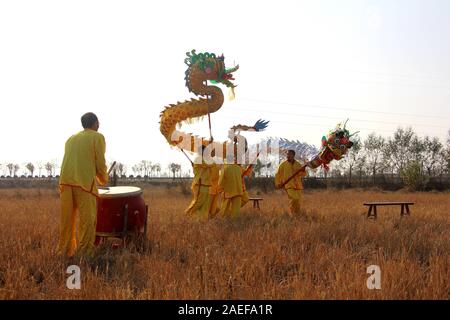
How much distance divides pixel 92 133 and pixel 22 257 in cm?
159

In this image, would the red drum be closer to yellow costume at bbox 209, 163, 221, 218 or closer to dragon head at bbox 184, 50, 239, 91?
yellow costume at bbox 209, 163, 221, 218

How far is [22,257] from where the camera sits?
14.5ft

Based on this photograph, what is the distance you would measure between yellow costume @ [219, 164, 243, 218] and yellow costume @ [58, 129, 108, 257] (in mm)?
4050

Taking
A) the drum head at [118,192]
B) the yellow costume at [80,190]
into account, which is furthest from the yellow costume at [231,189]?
the yellow costume at [80,190]

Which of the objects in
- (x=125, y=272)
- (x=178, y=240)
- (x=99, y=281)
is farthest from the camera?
(x=178, y=240)

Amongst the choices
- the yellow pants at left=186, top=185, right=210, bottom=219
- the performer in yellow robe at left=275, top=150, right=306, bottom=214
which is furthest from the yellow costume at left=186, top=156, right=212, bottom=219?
the performer in yellow robe at left=275, top=150, right=306, bottom=214

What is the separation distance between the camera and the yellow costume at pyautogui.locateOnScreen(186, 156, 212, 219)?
8.96 m

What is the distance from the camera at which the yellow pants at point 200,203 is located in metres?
8.95

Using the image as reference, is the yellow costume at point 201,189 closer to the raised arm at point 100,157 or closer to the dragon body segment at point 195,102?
the dragon body segment at point 195,102

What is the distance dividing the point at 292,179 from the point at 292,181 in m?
0.05

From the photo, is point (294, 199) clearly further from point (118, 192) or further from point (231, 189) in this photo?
point (118, 192)

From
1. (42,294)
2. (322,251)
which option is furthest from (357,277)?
(42,294)

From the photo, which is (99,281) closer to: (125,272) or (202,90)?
(125,272)

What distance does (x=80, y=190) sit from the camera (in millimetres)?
4953
